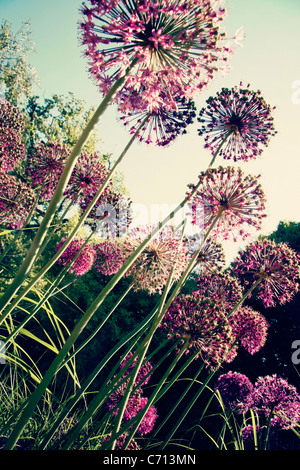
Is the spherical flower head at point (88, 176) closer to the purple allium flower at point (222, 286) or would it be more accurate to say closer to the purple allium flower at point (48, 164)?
the purple allium flower at point (48, 164)

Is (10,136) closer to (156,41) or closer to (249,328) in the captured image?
(156,41)

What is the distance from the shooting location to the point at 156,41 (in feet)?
5.58

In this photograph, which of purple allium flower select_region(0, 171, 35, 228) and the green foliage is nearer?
purple allium flower select_region(0, 171, 35, 228)

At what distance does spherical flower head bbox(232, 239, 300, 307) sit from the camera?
3740mm

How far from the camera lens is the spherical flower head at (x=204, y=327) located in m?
2.62

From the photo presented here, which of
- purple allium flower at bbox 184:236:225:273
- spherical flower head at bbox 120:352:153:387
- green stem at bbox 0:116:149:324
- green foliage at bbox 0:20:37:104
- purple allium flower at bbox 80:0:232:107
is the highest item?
green foliage at bbox 0:20:37:104

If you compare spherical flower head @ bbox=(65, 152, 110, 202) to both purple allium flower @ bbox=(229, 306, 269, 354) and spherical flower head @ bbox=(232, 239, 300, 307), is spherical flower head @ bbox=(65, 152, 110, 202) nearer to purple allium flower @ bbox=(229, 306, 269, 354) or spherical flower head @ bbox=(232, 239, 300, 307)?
spherical flower head @ bbox=(232, 239, 300, 307)

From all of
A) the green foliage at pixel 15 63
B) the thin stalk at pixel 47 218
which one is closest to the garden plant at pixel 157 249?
the thin stalk at pixel 47 218

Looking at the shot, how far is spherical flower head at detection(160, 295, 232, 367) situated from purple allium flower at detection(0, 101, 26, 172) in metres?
3.83

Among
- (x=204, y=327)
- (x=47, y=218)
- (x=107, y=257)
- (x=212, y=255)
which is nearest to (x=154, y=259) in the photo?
(x=212, y=255)

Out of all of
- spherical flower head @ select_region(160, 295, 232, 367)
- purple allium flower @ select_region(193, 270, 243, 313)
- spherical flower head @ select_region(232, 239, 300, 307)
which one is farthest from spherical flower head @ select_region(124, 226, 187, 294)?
spherical flower head @ select_region(232, 239, 300, 307)

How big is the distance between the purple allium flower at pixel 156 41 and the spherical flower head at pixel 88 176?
1.95 metres
